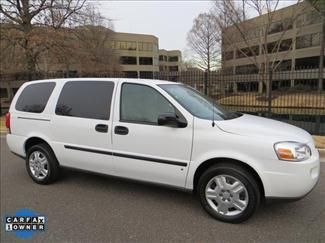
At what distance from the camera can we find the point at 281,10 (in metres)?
21.8

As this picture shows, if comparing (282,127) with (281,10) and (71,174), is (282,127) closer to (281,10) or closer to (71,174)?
(71,174)

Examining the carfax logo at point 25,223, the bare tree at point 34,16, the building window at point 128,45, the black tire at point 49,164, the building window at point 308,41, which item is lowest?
the carfax logo at point 25,223

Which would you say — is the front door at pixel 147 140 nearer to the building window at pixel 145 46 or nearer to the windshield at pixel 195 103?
the windshield at pixel 195 103

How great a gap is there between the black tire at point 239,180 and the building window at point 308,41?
36992 mm

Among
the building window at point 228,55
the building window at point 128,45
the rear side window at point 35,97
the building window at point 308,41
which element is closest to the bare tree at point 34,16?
the rear side window at point 35,97

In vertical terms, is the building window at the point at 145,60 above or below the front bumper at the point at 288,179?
above

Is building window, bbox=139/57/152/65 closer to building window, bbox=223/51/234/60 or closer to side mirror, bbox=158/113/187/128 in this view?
building window, bbox=223/51/234/60

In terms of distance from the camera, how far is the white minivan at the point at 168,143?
2.88 meters

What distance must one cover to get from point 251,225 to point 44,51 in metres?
15.5

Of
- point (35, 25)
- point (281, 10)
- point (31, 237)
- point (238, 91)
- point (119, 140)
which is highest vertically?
point (281, 10)

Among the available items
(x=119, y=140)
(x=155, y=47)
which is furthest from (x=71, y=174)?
(x=155, y=47)

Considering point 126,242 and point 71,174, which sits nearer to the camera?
point 126,242

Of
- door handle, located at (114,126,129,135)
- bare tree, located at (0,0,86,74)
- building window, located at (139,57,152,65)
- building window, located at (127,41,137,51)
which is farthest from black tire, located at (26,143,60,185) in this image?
building window, located at (139,57,152,65)

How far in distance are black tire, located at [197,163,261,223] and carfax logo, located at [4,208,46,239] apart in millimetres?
1959
